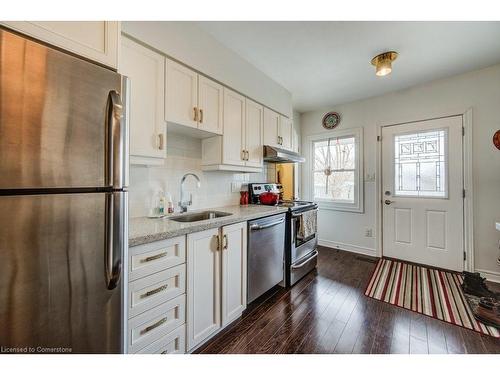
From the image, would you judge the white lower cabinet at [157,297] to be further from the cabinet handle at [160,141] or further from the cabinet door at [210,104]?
the cabinet door at [210,104]

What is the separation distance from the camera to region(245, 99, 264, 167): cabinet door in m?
2.34

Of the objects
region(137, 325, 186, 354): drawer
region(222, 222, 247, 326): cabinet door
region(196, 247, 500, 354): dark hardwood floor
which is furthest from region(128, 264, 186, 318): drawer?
region(196, 247, 500, 354): dark hardwood floor

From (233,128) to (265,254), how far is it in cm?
130

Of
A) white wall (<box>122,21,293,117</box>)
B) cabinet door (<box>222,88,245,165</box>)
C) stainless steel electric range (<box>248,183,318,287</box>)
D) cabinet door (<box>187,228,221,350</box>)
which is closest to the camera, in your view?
cabinet door (<box>187,228,221,350</box>)

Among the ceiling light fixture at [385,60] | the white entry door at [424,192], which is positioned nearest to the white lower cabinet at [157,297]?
the ceiling light fixture at [385,60]

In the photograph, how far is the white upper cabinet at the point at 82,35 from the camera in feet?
2.59

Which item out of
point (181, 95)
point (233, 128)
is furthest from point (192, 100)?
point (233, 128)

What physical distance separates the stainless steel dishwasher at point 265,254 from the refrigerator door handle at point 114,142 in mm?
1174

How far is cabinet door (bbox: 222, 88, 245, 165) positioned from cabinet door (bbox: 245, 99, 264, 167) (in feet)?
0.29

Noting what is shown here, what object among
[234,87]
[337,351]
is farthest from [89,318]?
[234,87]

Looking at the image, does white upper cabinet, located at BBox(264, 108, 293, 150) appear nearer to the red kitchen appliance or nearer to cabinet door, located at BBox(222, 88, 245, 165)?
cabinet door, located at BBox(222, 88, 245, 165)

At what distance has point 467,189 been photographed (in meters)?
2.60
